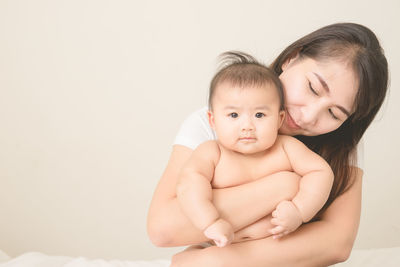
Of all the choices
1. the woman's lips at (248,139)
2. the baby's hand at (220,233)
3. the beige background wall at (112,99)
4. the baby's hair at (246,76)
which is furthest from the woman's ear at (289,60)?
the beige background wall at (112,99)

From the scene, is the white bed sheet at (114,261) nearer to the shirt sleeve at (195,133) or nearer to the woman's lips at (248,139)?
the shirt sleeve at (195,133)

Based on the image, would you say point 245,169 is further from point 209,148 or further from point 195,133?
point 195,133

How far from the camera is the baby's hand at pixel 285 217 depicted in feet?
4.18

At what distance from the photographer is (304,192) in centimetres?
134

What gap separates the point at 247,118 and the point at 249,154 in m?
0.16

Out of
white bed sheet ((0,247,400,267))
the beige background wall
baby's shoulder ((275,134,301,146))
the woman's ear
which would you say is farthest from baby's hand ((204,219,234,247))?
the beige background wall

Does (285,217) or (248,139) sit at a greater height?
(248,139)

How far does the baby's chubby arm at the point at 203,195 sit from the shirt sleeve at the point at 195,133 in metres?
0.20

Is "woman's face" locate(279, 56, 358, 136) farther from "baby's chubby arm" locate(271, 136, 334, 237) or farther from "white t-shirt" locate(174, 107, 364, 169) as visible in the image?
"white t-shirt" locate(174, 107, 364, 169)

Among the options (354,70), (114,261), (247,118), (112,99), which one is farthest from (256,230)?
(112,99)

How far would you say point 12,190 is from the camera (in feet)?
10.1

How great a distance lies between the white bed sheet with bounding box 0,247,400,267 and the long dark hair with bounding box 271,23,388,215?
2.77 feet

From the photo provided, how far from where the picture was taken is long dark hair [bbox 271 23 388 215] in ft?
5.13

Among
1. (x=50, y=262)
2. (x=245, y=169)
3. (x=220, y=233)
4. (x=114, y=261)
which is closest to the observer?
(x=220, y=233)
